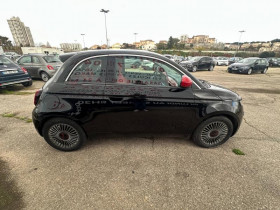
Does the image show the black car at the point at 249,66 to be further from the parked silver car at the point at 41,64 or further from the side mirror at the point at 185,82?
the parked silver car at the point at 41,64

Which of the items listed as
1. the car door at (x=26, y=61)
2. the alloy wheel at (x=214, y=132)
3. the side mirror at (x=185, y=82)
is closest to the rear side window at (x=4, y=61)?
the car door at (x=26, y=61)

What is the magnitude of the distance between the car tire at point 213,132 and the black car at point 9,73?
23.3 ft

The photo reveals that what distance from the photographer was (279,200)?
1.78 m

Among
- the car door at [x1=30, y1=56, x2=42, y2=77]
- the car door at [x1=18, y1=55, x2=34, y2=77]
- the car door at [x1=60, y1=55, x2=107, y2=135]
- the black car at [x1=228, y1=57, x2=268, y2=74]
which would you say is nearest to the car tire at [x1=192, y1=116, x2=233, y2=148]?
the car door at [x1=60, y1=55, x2=107, y2=135]

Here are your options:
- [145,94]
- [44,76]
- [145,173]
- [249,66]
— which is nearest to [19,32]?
[44,76]

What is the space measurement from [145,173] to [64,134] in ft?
5.03

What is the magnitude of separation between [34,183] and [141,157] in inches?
62.8

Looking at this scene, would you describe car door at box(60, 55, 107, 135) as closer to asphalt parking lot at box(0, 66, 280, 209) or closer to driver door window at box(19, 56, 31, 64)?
asphalt parking lot at box(0, 66, 280, 209)

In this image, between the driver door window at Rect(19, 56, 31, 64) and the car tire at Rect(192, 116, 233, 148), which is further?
the driver door window at Rect(19, 56, 31, 64)

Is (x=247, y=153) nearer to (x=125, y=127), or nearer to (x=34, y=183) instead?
(x=125, y=127)

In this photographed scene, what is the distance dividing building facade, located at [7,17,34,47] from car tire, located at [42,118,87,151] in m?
90.6

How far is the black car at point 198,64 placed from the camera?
1406cm

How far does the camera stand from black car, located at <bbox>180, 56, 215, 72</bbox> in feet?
46.1

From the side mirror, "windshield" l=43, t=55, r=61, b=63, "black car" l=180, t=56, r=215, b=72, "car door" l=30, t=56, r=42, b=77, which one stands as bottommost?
"black car" l=180, t=56, r=215, b=72
